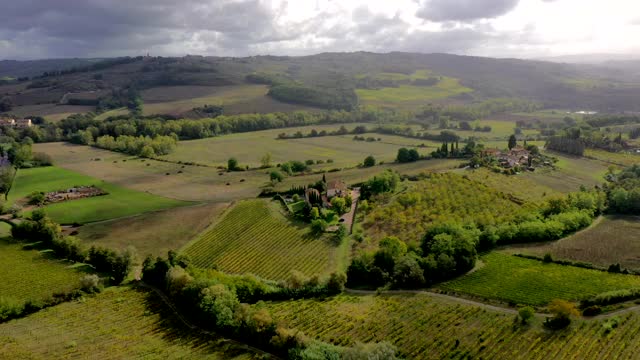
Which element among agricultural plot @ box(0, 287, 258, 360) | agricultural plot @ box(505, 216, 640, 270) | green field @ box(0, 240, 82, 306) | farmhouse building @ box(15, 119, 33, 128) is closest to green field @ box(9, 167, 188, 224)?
green field @ box(0, 240, 82, 306)

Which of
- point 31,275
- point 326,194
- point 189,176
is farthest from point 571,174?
point 31,275

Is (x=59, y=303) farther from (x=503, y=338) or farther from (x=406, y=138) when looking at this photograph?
(x=406, y=138)

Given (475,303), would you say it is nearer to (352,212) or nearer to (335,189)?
(352,212)

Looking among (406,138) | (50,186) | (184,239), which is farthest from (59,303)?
(406,138)

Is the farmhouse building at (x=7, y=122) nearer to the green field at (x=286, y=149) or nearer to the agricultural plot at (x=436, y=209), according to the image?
the green field at (x=286, y=149)

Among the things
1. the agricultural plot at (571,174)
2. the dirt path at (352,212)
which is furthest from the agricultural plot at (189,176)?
the agricultural plot at (571,174)

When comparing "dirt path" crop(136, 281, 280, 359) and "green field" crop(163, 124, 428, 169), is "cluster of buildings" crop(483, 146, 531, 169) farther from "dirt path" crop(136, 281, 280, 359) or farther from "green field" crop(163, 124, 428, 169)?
"dirt path" crop(136, 281, 280, 359)
